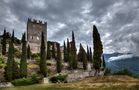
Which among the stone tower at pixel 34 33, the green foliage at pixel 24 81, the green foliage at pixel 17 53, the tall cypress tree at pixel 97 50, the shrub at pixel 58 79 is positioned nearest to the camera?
the green foliage at pixel 24 81

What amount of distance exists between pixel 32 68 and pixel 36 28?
46.9 meters

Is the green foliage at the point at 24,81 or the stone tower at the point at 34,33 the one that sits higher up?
the stone tower at the point at 34,33

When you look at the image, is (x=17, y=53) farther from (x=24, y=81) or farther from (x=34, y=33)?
(x=24, y=81)

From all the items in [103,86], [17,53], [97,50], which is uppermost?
[17,53]

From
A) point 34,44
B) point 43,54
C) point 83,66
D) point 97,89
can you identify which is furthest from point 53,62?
point 97,89

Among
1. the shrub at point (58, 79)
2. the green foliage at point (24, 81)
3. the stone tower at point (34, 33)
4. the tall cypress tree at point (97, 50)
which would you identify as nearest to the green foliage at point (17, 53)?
the stone tower at point (34, 33)

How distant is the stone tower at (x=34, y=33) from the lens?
399 ft

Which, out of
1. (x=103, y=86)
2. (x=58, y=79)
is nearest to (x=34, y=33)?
(x=58, y=79)

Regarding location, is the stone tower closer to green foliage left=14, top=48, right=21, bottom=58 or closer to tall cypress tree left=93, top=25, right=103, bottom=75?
green foliage left=14, top=48, right=21, bottom=58

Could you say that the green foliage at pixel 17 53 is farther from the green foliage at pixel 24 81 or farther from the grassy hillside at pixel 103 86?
the grassy hillside at pixel 103 86

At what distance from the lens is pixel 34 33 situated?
125625 mm

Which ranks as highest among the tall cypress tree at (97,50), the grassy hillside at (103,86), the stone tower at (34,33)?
the stone tower at (34,33)

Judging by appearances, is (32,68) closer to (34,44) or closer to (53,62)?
(53,62)

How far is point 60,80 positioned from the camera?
66.5m
